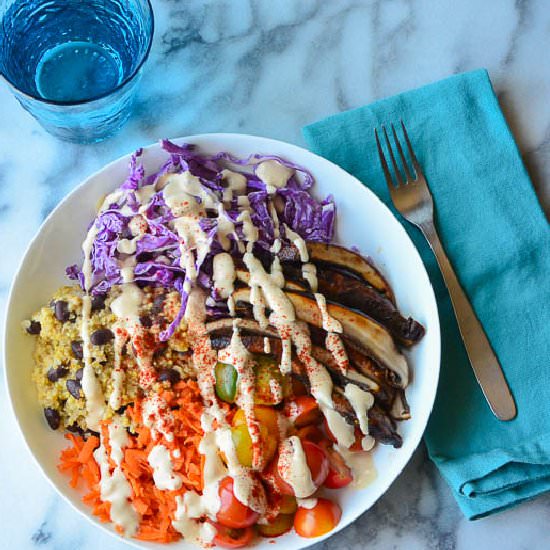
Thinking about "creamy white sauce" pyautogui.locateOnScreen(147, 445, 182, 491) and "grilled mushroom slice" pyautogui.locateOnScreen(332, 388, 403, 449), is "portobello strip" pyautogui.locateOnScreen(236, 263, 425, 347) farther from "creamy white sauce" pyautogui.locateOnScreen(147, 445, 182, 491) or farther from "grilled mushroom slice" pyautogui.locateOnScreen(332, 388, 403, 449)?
"creamy white sauce" pyautogui.locateOnScreen(147, 445, 182, 491)

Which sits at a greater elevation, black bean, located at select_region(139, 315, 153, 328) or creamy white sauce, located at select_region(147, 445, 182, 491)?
black bean, located at select_region(139, 315, 153, 328)

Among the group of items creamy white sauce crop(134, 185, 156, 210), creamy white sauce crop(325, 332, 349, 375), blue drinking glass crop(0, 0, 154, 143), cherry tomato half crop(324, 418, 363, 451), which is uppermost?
blue drinking glass crop(0, 0, 154, 143)

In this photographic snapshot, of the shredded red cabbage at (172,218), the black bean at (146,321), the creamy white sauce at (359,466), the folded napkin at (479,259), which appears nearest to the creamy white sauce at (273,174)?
the shredded red cabbage at (172,218)

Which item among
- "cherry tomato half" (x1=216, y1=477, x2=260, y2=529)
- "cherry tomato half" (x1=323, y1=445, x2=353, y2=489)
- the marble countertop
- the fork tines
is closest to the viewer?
"cherry tomato half" (x1=216, y1=477, x2=260, y2=529)

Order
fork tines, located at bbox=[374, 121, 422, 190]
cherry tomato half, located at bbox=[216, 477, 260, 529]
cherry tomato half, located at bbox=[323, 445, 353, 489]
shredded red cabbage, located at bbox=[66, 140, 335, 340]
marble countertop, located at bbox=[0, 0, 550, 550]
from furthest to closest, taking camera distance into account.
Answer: marble countertop, located at bbox=[0, 0, 550, 550]
fork tines, located at bbox=[374, 121, 422, 190]
shredded red cabbage, located at bbox=[66, 140, 335, 340]
cherry tomato half, located at bbox=[323, 445, 353, 489]
cherry tomato half, located at bbox=[216, 477, 260, 529]

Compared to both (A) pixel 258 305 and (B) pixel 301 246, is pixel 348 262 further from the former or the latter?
(A) pixel 258 305

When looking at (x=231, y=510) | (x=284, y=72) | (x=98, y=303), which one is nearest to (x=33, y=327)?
(x=98, y=303)

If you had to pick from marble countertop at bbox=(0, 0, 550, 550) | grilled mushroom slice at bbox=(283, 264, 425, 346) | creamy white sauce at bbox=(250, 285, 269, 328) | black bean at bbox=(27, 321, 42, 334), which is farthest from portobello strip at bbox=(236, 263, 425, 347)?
black bean at bbox=(27, 321, 42, 334)
